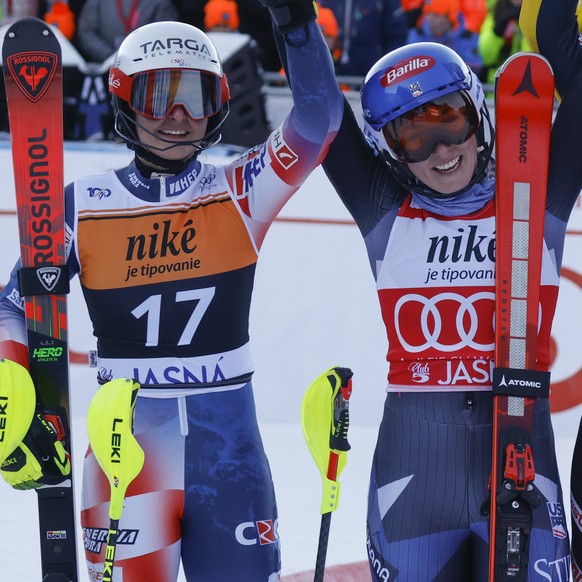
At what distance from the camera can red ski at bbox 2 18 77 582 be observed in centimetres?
372

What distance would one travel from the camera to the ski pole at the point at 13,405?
11.6 feet

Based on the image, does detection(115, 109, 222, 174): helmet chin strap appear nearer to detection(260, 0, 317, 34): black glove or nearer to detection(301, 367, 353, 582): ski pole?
detection(260, 0, 317, 34): black glove

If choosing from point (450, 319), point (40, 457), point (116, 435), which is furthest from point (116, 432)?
point (450, 319)

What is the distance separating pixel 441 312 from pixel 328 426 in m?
0.45

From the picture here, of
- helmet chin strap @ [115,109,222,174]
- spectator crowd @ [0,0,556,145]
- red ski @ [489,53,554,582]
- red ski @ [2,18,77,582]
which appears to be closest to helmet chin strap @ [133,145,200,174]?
helmet chin strap @ [115,109,222,174]

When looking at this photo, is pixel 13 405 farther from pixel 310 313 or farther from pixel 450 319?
pixel 310 313

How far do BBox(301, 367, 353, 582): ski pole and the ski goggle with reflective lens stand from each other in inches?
26.5

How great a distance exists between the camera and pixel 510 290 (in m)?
3.44

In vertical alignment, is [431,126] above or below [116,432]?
above

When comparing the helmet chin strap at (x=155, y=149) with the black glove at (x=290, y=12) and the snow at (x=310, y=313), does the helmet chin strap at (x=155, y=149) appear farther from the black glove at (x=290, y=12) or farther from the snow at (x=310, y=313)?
the snow at (x=310, y=313)

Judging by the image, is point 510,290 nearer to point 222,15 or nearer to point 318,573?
point 318,573

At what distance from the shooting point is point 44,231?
3.71 meters

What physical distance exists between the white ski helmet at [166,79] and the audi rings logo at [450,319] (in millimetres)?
854

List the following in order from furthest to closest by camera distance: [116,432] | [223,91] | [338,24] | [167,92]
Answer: [338,24] → [223,91] → [167,92] → [116,432]
